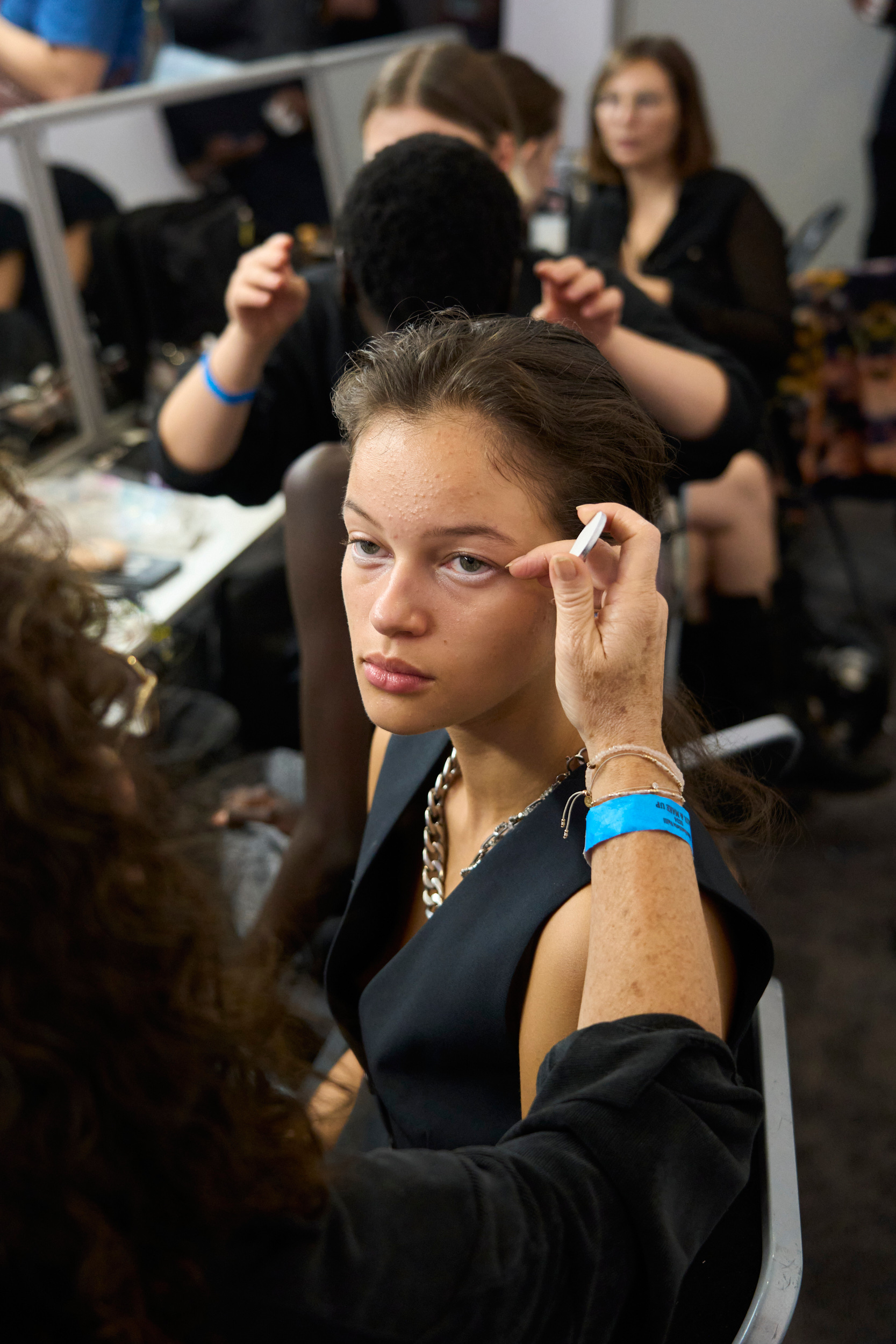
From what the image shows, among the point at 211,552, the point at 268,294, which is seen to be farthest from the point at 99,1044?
the point at 211,552

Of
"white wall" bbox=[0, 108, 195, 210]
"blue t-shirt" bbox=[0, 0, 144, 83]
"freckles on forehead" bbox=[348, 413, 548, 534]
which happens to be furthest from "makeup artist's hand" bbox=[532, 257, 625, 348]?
"white wall" bbox=[0, 108, 195, 210]

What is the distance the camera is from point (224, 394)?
1392mm

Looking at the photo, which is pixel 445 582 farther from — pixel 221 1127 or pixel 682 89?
pixel 682 89

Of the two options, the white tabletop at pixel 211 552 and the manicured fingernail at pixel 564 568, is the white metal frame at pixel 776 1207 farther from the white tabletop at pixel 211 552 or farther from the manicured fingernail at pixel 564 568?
the white tabletop at pixel 211 552

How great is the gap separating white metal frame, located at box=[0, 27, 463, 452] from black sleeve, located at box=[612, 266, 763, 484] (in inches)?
38.4

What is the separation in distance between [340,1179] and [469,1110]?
0.31 metres

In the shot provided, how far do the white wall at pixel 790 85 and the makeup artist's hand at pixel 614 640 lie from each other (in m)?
4.46

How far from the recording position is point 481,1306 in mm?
534

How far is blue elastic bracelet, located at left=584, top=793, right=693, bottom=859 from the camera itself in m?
0.69

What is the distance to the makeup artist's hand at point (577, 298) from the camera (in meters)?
1.10

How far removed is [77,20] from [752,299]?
5.50ft

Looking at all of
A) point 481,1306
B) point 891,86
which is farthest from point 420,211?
point 891,86

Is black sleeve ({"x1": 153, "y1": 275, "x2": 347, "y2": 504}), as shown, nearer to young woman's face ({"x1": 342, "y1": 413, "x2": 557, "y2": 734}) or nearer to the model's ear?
the model's ear

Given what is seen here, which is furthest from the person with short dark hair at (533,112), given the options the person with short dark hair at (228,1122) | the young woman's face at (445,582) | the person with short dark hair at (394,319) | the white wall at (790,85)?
the white wall at (790,85)
